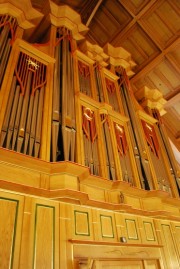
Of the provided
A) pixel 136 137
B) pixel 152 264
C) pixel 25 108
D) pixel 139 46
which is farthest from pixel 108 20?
pixel 152 264

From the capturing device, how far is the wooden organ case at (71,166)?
269 centimetres

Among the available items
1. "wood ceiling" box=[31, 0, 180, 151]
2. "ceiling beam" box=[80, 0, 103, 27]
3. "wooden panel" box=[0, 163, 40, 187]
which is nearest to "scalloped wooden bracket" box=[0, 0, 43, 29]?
"wood ceiling" box=[31, 0, 180, 151]

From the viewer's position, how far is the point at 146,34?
25.4ft

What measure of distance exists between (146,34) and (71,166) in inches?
244

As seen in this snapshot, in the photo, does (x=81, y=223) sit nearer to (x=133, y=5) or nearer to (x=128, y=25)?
(x=128, y=25)

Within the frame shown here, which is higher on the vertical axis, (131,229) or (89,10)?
(89,10)

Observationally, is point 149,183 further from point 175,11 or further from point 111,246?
point 175,11

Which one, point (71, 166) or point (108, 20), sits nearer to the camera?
point (71, 166)

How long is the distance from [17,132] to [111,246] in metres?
1.94

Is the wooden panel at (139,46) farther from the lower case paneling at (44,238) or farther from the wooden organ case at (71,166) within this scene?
the lower case paneling at (44,238)

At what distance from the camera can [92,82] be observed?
5707 millimetres

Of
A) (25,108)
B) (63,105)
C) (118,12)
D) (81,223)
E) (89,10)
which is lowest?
(81,223)

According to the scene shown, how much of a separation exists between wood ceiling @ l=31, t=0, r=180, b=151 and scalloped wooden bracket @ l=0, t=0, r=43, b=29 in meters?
1.87

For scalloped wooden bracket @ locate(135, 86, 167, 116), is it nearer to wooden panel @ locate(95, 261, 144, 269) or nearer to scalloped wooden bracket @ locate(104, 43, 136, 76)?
scalloped wooden bracket @ locate(104, 43, 136, 76)
